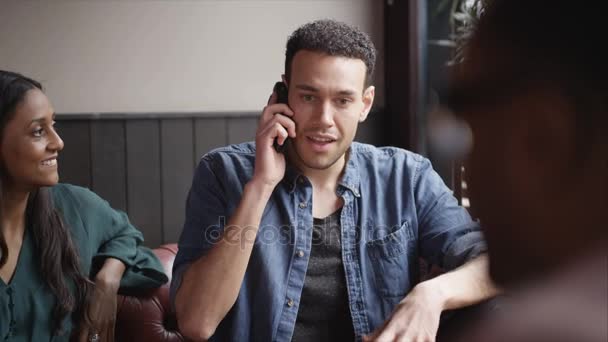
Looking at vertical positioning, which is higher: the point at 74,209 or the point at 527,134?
the point at 527,134

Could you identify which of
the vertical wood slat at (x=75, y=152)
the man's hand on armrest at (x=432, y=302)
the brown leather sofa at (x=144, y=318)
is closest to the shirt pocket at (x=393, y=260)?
the man's hand on armrest at (x=432, y=302)

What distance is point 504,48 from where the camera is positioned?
49cm

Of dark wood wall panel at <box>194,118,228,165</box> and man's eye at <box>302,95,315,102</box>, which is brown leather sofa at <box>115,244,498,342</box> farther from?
man's eye at <box>302,95,315,102</box>

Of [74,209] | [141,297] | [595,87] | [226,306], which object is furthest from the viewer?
[141,297]

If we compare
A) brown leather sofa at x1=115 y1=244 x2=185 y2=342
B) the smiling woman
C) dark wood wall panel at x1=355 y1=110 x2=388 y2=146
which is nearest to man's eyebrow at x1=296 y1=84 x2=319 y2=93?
the smiling woman

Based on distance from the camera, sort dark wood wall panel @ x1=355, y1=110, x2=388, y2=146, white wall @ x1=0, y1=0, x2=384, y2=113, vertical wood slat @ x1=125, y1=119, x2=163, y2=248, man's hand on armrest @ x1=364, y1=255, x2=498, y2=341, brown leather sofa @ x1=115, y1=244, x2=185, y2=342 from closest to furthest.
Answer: man's hand on armrest @ x1=364, y1=255, x2=498, y2=341 → brown leather sofa @ x1=115, y1=244, x2=185, y2=342 → white wall @ x1=0, y1=0, x2=384, y2=113 → vertical wood slat @ x1=125, y1=119, x2=163, y2=248 → dark wood wall panel @ x1=355, y1=110, x2=388, y2=146

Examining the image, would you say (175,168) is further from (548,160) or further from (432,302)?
(548,160)

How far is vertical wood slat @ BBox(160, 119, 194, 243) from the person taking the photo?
2715mm

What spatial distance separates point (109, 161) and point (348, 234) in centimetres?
131

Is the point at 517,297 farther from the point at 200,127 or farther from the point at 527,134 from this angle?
the point at 200,127

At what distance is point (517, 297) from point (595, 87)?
0.16 metres

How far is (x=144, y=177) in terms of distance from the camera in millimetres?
2707

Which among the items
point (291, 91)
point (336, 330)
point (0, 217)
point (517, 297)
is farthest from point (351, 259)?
point (517, 297)

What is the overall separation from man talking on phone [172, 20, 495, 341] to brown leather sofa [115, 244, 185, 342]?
522 millimetres
